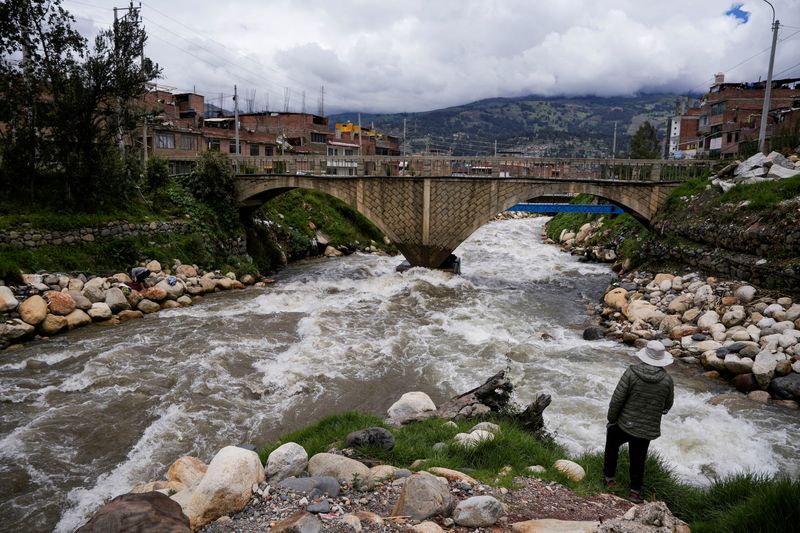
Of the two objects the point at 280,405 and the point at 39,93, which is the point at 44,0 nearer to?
the point at 39,93

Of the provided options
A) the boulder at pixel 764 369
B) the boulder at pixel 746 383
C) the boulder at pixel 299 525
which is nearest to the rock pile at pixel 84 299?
the boulder at pixel 299 525

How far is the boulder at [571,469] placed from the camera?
6348 millimetres

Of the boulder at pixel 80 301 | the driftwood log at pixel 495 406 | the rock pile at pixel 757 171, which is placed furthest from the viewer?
the rock pile at pixel 757 171

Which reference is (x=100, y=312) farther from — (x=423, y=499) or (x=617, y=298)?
(x=617, y=298)

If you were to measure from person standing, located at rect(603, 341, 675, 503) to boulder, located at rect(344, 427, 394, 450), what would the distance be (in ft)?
9.12

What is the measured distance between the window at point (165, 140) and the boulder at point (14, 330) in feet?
83.1

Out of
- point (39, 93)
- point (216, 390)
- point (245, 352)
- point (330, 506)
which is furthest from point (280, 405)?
point (39, 93)

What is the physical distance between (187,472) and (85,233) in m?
15.2

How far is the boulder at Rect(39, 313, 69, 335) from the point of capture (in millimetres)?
14234

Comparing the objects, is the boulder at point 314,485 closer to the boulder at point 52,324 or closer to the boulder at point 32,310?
the boulder at point 52,324

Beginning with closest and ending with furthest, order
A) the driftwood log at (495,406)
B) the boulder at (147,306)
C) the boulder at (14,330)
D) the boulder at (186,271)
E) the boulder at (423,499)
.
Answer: the boulder at (423,499), the driftwood log at (495,406), the boulder at (14,330), the boulder at (147,306), the boulder at (186,271)

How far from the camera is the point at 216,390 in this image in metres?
11.1

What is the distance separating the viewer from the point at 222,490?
A: 510 cm

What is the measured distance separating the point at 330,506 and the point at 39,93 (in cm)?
2007
